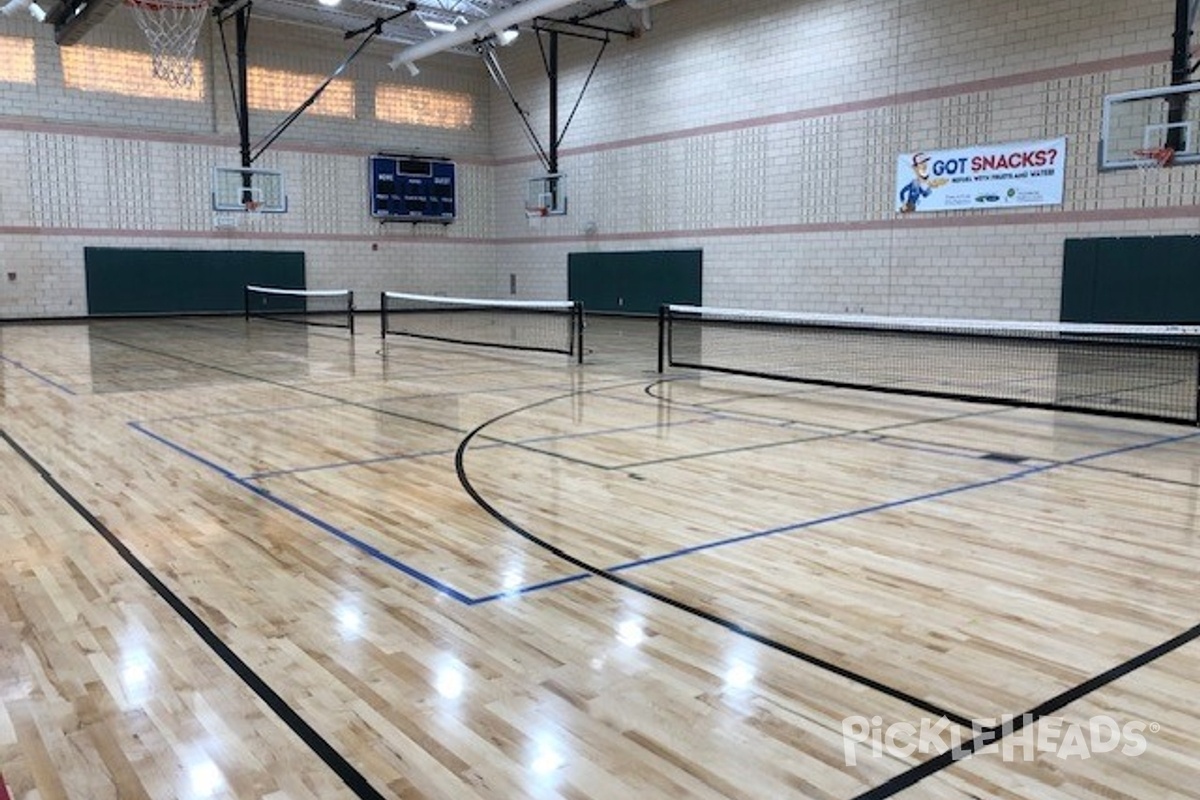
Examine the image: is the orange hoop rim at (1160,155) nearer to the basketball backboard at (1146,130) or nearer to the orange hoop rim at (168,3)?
the basketball backboard at (1146,130)

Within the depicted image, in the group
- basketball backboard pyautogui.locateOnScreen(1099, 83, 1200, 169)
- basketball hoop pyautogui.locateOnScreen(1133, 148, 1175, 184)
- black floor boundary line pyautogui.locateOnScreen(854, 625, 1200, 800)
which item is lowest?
black floor boundary line pyautogui.locateOnScreen(854, 625, 1200, 800)

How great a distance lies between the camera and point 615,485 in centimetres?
648

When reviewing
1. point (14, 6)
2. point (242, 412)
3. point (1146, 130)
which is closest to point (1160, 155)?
point (1146, 130)

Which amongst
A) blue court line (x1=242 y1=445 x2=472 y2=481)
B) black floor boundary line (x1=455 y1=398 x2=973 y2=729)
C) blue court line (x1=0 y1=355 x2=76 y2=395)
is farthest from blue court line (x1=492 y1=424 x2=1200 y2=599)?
blue court line (x1=0 y1=355 x2=76 y2=395)

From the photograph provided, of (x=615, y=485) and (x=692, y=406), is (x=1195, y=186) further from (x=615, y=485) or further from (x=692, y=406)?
(x=615, y=485)

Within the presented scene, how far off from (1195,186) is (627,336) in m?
9.94

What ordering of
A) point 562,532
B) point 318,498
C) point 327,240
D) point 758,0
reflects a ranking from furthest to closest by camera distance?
point 327,240, point 758,0, point 318,498, point 562,532

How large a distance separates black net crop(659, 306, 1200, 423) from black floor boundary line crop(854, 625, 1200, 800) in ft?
15.8

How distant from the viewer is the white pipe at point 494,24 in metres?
20.2

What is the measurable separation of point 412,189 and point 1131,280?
1901 centimetres

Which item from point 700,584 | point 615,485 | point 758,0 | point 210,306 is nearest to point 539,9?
point 758,0

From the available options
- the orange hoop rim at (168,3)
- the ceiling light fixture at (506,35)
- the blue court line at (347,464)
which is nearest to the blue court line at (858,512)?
the blue court line at (347,464)

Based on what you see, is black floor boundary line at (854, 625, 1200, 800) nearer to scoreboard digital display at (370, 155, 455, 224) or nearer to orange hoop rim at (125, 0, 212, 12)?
orange hoop rim at (125, 0, 212, 12)

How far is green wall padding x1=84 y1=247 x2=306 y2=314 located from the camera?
24125 mm
